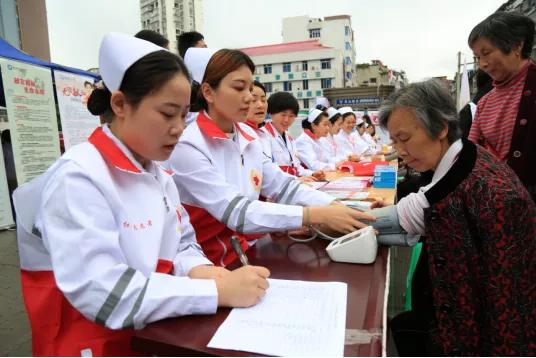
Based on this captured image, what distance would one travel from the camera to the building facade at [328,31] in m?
41.5

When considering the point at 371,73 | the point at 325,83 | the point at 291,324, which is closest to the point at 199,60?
the point at 291,324

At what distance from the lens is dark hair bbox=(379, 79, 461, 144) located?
1340 millimetres

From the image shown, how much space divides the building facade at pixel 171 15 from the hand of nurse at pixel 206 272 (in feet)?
133

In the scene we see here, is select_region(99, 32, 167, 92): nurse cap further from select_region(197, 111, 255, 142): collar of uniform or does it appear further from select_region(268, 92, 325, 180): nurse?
select_region(268, 92, 325, 180): nurse

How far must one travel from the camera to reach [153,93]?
107 cm

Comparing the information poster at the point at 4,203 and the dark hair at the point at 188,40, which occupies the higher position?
the dark hair at the point at 188,40

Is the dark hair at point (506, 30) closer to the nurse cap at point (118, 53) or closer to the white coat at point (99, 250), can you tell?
the nurse cap at point (118, 53)

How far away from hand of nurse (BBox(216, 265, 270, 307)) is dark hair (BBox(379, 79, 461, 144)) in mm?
832

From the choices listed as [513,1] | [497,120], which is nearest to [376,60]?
[513,1]

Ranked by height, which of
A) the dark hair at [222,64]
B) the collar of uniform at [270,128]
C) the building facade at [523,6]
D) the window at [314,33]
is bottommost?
the collar of uniform at [270,128]

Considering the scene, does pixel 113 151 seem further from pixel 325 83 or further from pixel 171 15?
pixel 171 15

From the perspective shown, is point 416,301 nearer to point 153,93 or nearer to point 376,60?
point 153,93

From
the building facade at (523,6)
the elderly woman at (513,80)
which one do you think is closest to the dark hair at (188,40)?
the elderly woman at (513,80)

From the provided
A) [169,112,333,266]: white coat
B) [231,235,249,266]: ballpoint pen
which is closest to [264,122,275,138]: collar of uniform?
[169,112,333,266]: white coat
